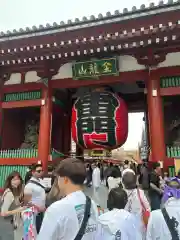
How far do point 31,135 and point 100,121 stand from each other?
3.81m

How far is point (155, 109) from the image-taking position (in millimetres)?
6906

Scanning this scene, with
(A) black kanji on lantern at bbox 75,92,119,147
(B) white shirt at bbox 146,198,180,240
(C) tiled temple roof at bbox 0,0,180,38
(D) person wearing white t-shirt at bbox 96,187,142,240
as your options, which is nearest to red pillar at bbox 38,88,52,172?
(A) black kanji on lantern at bbox 75,92,119,147

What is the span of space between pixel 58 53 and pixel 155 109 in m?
3.38

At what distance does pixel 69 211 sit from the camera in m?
1.39

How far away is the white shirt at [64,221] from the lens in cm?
134

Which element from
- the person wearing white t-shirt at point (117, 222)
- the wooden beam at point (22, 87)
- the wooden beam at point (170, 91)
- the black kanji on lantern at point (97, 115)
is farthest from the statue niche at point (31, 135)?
the person wearing white t-shirt at point (117, 222)

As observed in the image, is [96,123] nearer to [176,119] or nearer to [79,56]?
[79,56]

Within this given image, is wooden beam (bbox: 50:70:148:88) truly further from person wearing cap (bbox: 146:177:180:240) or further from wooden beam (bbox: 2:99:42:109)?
person wearing cap (bbox: 146:177:180:240)

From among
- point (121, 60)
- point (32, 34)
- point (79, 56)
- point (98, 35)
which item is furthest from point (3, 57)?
point (121, 60)

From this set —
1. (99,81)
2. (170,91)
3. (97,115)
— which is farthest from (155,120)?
(99,81)

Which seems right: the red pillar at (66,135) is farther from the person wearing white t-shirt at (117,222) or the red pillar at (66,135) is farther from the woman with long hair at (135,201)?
the person wearing white t-shirt at (117,222)

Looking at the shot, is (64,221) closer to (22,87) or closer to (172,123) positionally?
(22,87)

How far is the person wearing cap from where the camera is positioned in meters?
1.80

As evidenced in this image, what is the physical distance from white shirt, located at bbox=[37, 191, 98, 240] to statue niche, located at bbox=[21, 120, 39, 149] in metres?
8.24
